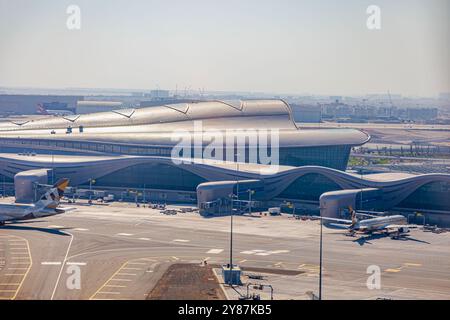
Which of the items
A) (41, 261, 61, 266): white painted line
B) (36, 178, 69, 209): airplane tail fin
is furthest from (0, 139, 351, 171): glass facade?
(41, 261, 61, 266): white painted line

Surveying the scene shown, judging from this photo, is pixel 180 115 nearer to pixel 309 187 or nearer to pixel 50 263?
pixel 309 187

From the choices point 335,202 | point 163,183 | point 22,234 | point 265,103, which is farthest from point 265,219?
point 265,103

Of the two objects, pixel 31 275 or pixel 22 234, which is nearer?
pixel 31 275

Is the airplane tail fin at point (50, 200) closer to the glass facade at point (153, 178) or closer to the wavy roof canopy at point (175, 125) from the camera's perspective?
the glass facade at point (153, 178)

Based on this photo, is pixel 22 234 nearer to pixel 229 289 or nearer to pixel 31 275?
pixel 31 275

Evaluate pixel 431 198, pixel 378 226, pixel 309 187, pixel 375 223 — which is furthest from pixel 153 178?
pixel 378 226

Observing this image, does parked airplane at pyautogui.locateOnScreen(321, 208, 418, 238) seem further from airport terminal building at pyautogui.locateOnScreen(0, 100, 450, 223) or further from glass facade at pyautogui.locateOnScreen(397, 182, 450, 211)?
glass facade at pyautogui.locateOnScreen(397, 182, 450, 211)
